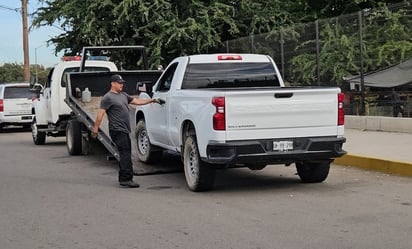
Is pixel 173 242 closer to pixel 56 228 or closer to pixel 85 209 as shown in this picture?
pixel 56 228

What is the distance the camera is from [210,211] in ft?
26.4

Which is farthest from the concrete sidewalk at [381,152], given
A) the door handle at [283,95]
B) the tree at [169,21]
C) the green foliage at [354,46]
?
the tree at [169,21]

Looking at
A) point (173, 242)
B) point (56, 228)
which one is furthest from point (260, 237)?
point (56, 228)

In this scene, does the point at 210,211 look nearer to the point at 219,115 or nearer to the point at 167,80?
the point at 219,115

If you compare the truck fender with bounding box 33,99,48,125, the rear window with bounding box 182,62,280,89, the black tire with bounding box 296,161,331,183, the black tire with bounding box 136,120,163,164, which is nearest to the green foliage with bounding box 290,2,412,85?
the rear window with bounding box 182,62,280,89

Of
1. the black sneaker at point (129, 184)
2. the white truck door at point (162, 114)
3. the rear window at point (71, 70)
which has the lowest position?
the black sneaker at point (129, 184)

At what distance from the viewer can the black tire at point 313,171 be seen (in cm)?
994

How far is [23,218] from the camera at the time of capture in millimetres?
7891

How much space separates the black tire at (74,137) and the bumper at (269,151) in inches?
250

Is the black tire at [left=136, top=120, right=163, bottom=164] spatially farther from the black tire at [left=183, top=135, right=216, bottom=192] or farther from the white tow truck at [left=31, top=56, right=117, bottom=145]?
the white tow truck at [left=31, top=56, right=117, bottom=145]

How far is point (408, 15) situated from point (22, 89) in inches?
577

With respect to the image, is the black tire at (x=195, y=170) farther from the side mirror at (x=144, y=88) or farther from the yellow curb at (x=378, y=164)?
the yellow curb at (x=378, y=164)

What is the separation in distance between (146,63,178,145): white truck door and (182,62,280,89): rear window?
1.40 ft

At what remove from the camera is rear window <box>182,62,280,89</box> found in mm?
10461
